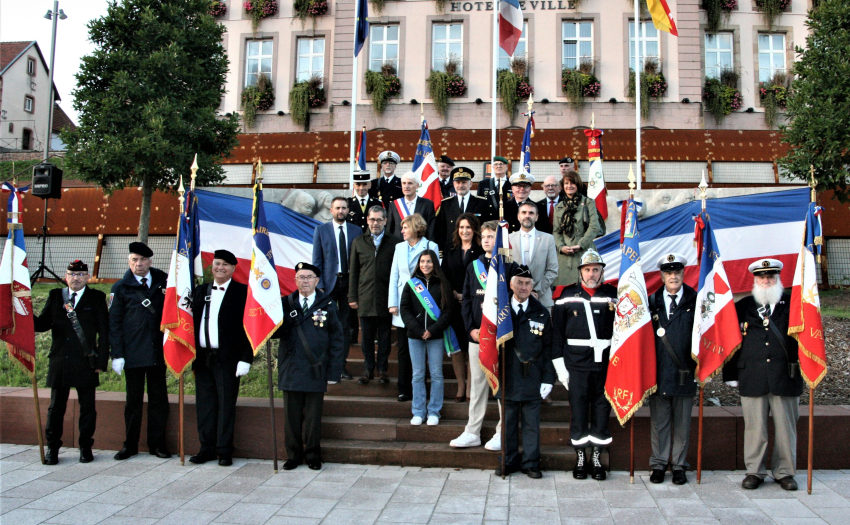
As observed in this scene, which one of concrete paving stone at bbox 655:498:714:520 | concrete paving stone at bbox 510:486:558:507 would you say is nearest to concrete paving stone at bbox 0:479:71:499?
concrete paving stone at bbox 510:486:558:507

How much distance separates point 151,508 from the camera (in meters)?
5.01

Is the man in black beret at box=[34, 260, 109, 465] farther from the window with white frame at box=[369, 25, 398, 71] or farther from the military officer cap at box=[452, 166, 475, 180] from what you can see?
the window with white frame at box=[369, 25, 398, 71]

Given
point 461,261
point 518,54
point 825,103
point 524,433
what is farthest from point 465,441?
point 518,54

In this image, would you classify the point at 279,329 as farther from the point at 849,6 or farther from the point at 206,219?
the point at 849,6

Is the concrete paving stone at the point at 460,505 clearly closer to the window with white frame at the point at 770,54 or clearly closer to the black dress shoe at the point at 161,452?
the black dress shoe at the point at 161,452

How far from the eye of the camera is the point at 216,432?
6.34m

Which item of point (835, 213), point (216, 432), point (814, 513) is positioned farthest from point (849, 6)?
point (216, 432)

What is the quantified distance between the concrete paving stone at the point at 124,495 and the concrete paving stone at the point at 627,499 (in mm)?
3721

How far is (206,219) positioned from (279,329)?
4.09m

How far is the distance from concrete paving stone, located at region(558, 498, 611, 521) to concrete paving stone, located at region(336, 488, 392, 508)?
4.49 ft

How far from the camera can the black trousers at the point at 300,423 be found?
6.07 m

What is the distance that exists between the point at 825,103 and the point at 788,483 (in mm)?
6852

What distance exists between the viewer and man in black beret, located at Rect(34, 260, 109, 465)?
626 cm

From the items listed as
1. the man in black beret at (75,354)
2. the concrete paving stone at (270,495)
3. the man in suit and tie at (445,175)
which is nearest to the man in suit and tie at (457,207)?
the man in suit and tie at (445,175)
